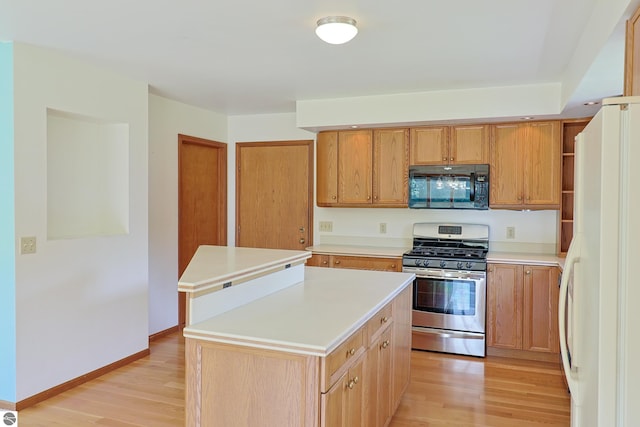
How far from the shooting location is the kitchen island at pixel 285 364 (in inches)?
69.0

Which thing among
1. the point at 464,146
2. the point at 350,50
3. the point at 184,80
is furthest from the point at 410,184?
the point at 184,80

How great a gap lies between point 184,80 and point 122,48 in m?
0.82

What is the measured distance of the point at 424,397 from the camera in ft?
10.8

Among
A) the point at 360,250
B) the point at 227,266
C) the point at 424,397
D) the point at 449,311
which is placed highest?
the point at 227,266

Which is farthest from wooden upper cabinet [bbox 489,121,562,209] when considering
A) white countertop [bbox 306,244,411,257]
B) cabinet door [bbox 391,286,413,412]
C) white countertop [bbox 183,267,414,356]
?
white countertop [bbox 183,267,414,356]

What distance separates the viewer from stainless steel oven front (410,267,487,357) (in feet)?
13.6

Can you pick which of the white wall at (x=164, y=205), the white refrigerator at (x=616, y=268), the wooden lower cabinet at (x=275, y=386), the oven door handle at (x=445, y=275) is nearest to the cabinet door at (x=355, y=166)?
the oven door handle at (x=445, y=275)

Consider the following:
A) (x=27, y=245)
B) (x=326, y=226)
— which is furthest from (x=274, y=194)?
(x=27, y=245)

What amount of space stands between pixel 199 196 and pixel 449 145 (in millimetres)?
2717

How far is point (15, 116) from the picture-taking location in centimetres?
293

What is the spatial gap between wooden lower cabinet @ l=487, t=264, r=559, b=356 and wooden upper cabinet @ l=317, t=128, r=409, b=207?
117 cm

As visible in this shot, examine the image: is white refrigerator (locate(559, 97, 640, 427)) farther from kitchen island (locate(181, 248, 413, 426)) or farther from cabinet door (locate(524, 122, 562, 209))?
cabinet door (locate(524, 122, 562, 209))

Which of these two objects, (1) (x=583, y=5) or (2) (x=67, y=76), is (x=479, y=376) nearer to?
(1) (x=583, y=5)

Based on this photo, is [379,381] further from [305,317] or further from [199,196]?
[199,196]
